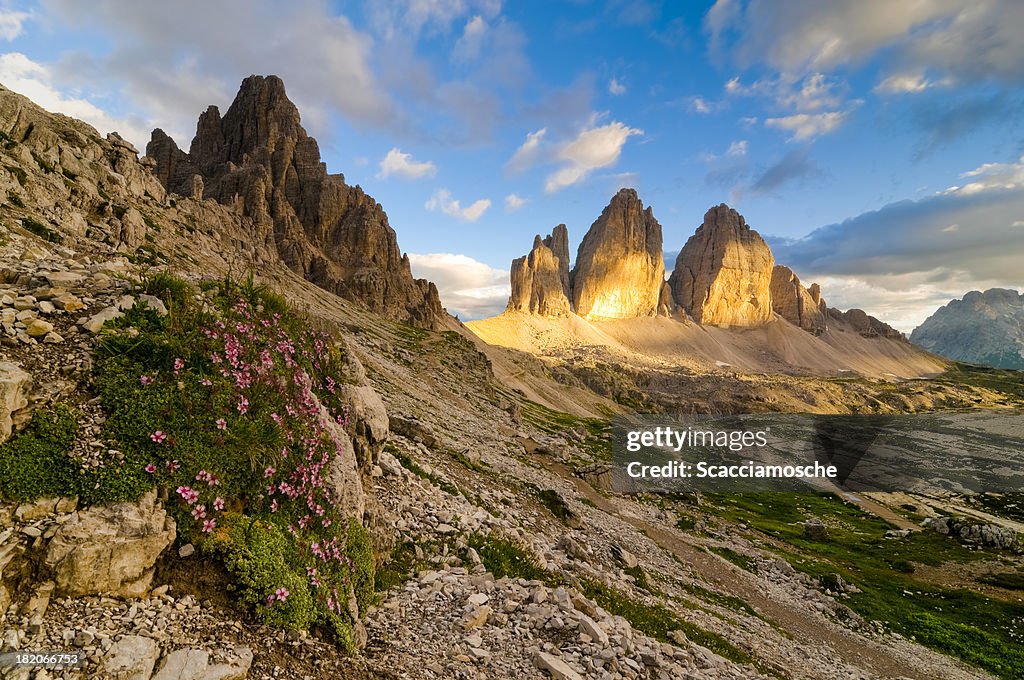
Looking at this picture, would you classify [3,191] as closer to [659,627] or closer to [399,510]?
[399,510]

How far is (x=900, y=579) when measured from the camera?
43.3m

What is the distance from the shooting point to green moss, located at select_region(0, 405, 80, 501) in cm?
585

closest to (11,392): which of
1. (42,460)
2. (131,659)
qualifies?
(42,460)

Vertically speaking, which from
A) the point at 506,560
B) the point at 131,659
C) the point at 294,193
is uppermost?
the point at 294,193

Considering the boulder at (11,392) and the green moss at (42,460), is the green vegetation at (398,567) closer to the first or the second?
the green moss at (42,460)

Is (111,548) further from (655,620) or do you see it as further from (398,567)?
(655,620)

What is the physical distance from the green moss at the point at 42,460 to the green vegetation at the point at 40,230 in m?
20.0

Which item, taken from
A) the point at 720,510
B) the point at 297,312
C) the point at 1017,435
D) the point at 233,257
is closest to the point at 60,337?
the point at 297,312

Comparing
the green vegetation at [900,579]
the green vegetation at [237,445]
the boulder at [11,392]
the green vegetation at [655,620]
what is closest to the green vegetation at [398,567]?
the green vegetation at [237,445]

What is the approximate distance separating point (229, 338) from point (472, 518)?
37.4 ft

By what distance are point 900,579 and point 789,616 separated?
25.0m

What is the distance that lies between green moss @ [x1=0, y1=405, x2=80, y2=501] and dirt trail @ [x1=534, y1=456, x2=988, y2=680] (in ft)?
106

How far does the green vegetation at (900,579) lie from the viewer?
100 feet

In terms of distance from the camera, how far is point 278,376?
9570mm
